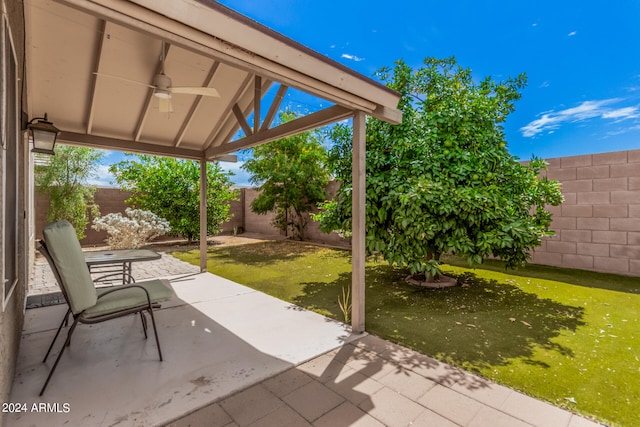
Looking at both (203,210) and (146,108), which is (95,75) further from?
(203,210)

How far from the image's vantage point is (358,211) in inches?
120

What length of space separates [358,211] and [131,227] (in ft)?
25.1

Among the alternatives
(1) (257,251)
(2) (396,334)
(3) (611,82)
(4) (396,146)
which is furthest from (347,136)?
(3) (611,82)

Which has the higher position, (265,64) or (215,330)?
(265,64)

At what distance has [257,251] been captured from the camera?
8.67 m

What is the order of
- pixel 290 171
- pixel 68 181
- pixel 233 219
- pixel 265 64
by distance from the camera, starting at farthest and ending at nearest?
pixel 233 219 < pixel 290 171 < pixel 68 181 < pixel 265 64

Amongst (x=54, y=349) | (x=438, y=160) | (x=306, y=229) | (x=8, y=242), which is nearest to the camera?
(x=8, y=242)

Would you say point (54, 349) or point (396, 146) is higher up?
point (396, 146)

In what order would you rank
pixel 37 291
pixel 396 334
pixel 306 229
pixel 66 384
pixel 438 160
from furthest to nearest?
pixel 306 229 → pixel 37 291 → pixel 438 160 → pixel 396 334 → pixel 66 384

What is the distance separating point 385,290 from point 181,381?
321 cm

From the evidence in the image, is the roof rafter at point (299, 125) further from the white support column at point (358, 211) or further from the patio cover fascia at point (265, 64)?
the white support column at point (358, 211)

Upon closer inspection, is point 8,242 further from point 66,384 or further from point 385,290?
point 385,290

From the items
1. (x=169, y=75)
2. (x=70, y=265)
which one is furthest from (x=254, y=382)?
(x=169, y=75)

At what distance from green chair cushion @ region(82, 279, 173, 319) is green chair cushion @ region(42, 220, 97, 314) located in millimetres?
96
